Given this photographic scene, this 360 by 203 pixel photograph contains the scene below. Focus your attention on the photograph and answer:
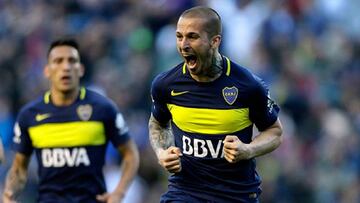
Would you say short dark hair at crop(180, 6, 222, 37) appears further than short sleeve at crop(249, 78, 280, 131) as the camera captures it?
No

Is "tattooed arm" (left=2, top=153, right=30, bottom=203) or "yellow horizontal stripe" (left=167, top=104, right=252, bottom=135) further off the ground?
"yellow horizontal stripe" (left=167, top=104, right=252, bottom=135)

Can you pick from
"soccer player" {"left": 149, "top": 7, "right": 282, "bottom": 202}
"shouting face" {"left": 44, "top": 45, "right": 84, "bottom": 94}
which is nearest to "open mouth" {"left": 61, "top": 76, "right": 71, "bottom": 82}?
"shouting face" {"left": 44, "top": 45, "right": 84, "bottom": 94}

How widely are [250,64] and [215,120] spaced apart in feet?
25.6

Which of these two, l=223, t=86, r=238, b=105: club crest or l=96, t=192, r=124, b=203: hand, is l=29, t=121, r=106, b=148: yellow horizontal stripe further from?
l=223, t=86, r=238, b=105: club crest

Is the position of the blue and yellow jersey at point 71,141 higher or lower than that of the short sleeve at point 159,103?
lower

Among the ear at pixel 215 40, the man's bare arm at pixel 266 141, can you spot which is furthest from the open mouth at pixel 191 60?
the man's bare arm at pixel 266 141

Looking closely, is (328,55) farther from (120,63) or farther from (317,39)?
(120,63)

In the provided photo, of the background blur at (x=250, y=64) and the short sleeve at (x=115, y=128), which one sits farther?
the background blur at (x=250, y=64)

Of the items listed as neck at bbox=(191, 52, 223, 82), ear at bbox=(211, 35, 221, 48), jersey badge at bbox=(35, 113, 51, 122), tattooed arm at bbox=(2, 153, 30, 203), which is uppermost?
ear at bbox=(211, 35, 221, 48)

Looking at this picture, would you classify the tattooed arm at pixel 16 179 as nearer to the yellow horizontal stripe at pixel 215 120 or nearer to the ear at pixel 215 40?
the yellow horizontal stripe at pixel 215 120

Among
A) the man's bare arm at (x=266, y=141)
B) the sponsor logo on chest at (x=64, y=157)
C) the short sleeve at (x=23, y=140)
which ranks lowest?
the sponsor logo on chest at (x=64, y=157)

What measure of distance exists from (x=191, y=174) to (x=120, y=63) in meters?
8.49

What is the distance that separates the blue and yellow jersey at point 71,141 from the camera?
11820mm

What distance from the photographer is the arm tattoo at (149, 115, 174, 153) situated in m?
10.5
